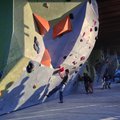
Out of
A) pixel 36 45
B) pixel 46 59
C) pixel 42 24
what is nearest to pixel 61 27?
pixel 46 59

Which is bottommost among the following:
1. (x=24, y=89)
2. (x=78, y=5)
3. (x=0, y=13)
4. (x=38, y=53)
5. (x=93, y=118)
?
(x=93, y=118)

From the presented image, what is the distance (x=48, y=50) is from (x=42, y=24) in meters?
1.90

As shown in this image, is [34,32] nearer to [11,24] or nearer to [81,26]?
[11,24]

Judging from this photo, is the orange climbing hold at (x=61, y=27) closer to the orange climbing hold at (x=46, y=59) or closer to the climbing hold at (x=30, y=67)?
the orange climbing hold at (x=46, y=59)

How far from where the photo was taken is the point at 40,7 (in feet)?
60.1

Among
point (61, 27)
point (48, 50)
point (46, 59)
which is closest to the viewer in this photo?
point (46, 59)

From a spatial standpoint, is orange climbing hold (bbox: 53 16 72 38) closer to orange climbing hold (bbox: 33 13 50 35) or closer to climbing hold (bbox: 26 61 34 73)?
orange climbing hold (bbox: 33 13 50 35)

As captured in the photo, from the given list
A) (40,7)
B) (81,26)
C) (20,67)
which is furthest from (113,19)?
(20,67)

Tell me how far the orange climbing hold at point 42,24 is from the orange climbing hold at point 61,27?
1018mm

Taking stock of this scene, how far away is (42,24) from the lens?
17.9 m

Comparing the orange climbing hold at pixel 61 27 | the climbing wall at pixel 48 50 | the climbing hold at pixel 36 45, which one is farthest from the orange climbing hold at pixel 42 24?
the orange climbing hold at pixel 61 27

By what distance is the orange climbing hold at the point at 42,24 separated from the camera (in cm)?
1771

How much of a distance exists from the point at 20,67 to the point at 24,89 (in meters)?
1.40

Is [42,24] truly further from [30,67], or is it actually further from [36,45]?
[30,67]
